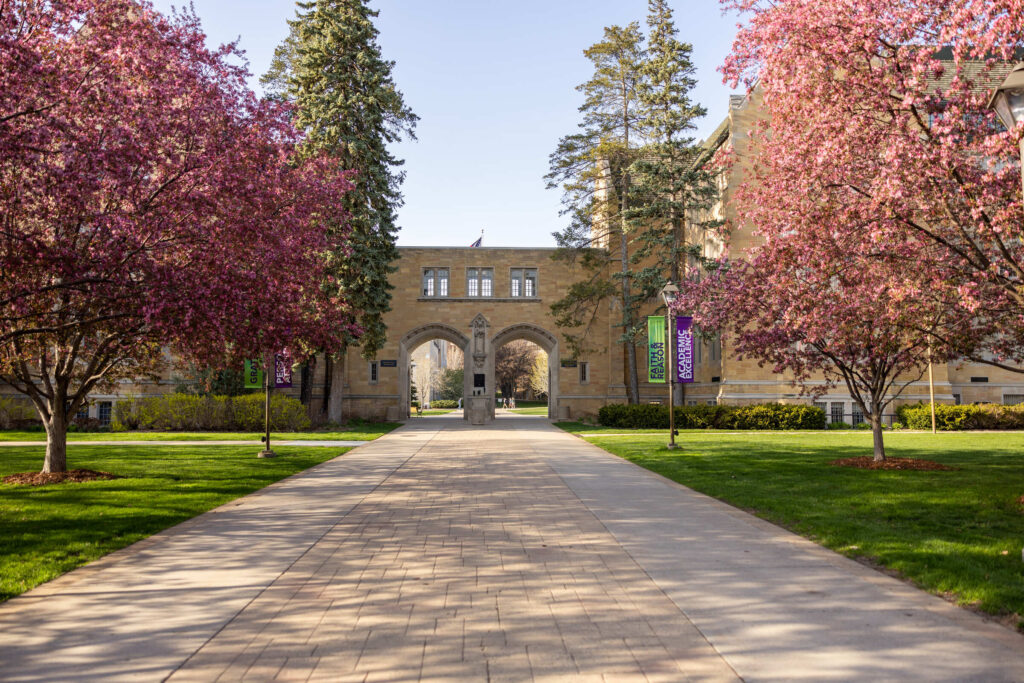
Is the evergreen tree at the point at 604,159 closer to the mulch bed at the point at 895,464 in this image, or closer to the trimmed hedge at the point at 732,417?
the trimmed hedge at the point at 732,417

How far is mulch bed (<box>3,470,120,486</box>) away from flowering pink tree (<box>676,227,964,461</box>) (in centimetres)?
1237

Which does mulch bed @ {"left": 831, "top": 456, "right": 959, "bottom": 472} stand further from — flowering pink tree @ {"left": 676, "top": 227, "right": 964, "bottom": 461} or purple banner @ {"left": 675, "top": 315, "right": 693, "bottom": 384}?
purple banner @ {"left": 675, "top": 315, "right": 693, "bottom": 384}

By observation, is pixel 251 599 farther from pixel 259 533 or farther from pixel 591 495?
pixel 591 495

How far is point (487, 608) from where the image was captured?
17.0 ft

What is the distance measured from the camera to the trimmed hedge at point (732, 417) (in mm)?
29375

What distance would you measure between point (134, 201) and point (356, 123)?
2065 centimetres

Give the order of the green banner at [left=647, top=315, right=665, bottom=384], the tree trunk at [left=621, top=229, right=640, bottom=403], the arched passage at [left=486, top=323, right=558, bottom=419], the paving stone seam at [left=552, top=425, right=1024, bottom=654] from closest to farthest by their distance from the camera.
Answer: the paving stone seam at [left=552, top=425, right=1024, bottom=654], the green banner at [left=647, top=315, right=665, bottom=384], the tree trunk at [left=621, top=229, right=640, bottom=403], the arched passage at [left=486, top=323, right=558, bottom=419]

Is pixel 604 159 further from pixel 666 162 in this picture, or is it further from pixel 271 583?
pixel 271 583

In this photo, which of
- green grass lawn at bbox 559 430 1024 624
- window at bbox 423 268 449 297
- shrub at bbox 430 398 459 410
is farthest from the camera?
shrub at bbox 430 398 459 410

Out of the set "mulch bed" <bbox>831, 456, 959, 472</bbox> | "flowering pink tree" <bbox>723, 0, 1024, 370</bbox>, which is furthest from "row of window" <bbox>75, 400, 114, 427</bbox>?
"flowering pink tree" <bbox>723, 0, 1024, 370</bbox>

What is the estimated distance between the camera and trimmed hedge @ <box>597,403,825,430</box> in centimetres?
2938

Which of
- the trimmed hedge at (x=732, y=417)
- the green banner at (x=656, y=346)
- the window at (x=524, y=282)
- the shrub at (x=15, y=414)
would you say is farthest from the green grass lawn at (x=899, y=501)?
the shrub at (x=15, y=414)

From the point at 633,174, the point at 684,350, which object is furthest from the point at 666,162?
the point at 684,350

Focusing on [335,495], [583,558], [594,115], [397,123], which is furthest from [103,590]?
[594,115]
